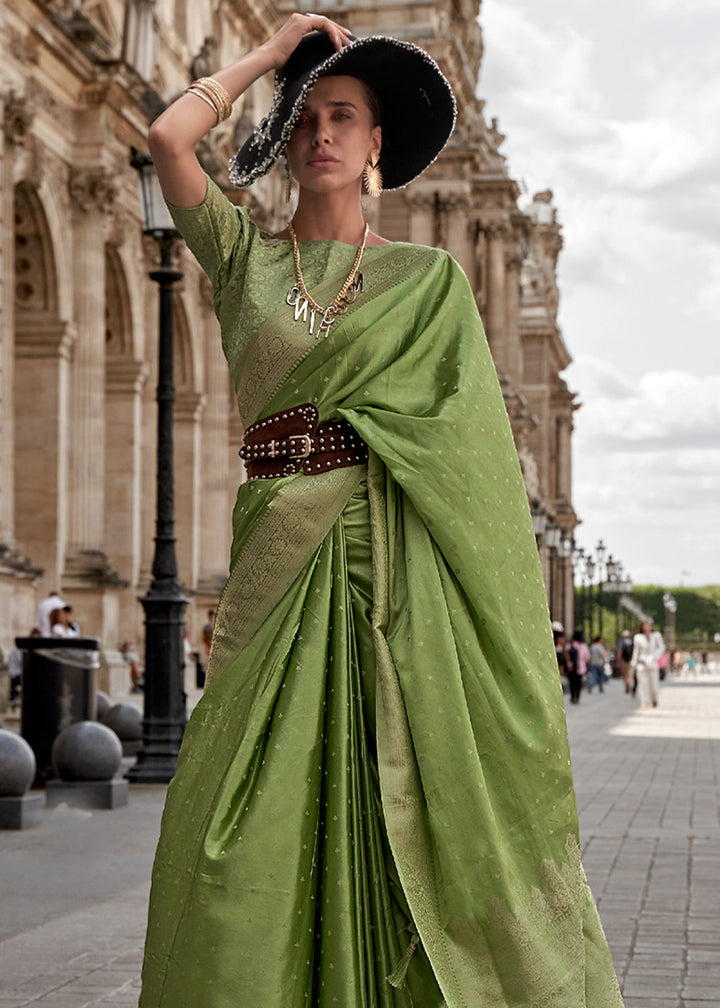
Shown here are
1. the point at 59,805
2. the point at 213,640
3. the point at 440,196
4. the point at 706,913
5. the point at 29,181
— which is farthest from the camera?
the point at 440,196

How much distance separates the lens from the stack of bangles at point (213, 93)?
354cm

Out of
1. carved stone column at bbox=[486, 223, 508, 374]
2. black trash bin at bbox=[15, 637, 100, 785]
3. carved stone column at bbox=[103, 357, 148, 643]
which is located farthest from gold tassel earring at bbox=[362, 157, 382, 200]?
carved stone column at bbox=[486, 223, 508, 374]

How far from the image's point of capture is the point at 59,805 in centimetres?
1162

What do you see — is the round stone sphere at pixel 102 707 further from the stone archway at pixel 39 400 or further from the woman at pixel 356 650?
the woman at pixel 356 650

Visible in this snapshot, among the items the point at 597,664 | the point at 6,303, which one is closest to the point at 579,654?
the point at 597,664

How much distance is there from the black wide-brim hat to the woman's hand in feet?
0.06

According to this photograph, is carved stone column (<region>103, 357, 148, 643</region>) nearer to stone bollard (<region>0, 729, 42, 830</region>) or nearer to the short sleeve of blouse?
stone bollard (<region>0, 729, 42, 830</region>)

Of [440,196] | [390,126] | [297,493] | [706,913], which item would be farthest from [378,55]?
[440,196]

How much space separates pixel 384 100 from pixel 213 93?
38 centimetres

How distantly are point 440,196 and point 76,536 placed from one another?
→ 3213 centimetres

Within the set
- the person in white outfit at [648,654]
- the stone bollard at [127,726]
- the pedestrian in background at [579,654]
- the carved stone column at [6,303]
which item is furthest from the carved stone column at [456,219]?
the stone bollard at [127,726]

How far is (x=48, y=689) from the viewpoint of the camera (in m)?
13.4

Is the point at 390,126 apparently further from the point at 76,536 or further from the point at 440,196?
the point at 440,196

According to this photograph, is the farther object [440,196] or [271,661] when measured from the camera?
[440,196]
